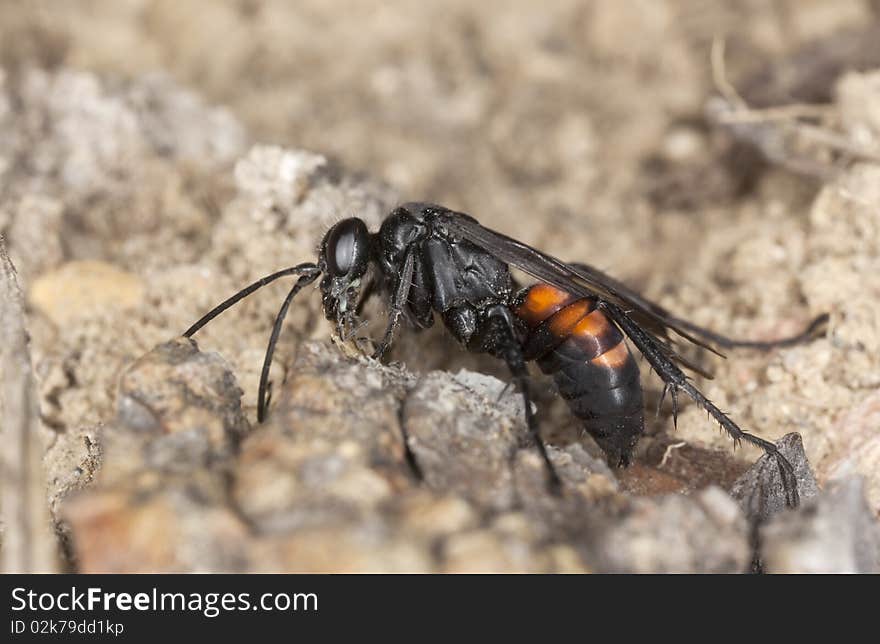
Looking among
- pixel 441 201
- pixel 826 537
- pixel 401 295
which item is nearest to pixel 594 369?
pixel 401 295

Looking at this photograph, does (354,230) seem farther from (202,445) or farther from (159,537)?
(159,537)

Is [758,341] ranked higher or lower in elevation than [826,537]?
higher

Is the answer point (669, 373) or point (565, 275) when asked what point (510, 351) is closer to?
point (565, 275)

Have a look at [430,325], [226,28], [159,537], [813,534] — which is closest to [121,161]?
[226,28]

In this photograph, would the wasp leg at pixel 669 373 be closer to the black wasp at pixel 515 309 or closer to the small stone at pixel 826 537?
the black wasp at pixel 515 309

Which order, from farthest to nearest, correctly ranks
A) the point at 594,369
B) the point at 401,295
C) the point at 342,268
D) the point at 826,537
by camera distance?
1. the point at 401,295
2. the point at 342,268
3. the point at 594,369
4. the point at 826,537

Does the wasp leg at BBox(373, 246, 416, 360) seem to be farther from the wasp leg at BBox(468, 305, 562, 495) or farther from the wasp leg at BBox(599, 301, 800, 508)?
the wasp leg at BBox(599, 301, 800, 508)

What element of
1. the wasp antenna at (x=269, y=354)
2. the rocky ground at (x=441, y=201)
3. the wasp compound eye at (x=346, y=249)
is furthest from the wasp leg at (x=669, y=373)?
the wasp antenna at (x=269, y=354)
